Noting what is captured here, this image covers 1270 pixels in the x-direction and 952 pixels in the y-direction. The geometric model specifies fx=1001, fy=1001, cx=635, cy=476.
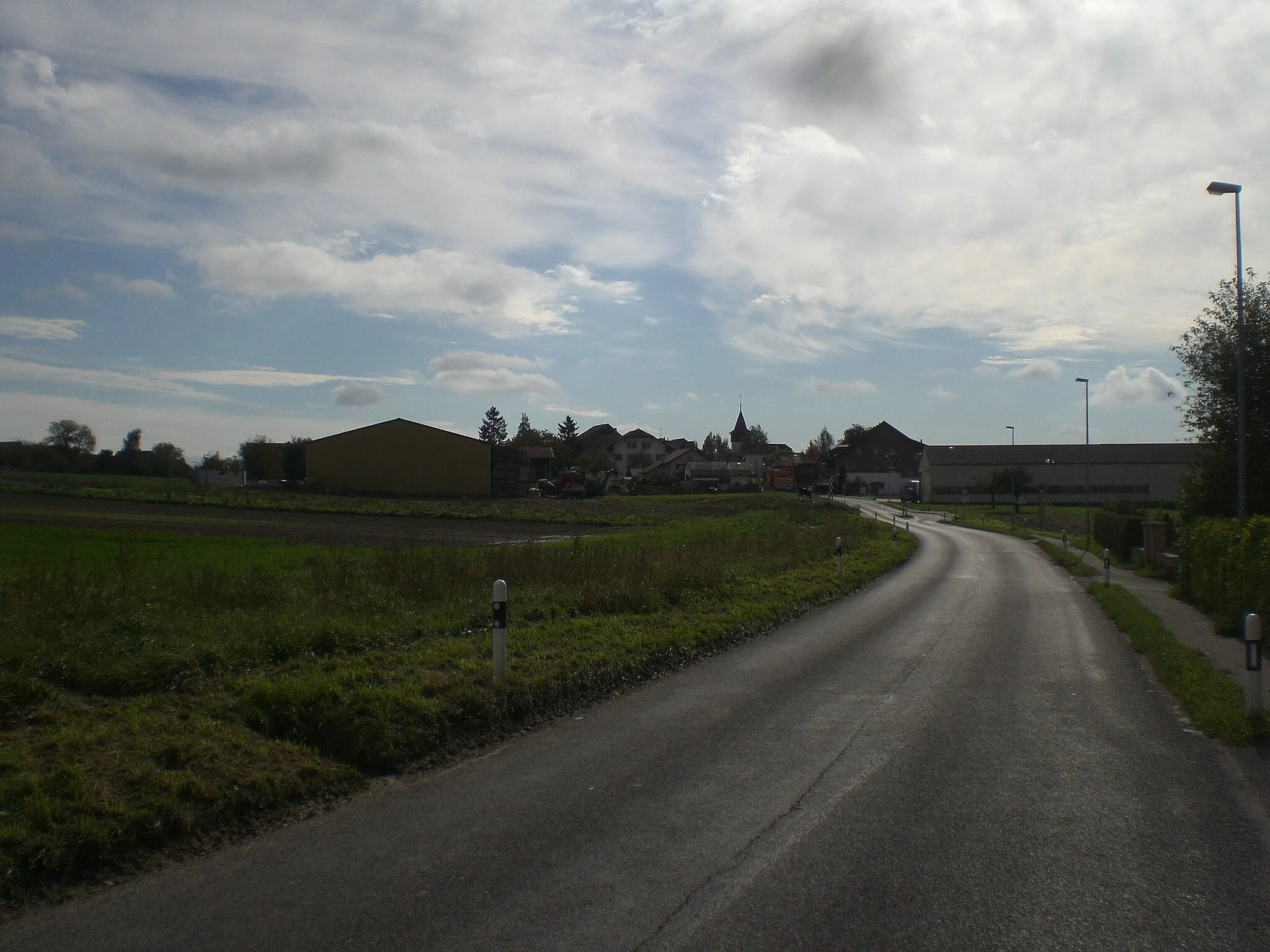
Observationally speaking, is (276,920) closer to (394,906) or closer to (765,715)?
(394,906)

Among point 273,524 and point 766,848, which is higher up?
point 273,524

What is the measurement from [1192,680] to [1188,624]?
620 cm

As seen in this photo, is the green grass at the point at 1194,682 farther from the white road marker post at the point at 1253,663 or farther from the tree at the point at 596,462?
the tree at the point at 596,462

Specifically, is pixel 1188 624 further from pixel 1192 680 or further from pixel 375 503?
Result: pixel 375 503

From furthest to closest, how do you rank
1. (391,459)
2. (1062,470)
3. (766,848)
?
(1062,470)
(391,459)
(766,848)

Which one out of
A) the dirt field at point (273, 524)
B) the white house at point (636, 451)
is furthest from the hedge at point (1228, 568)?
the white house at point (636, 451)

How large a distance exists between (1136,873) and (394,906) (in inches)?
154

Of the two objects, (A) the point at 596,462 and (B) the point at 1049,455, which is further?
(A) the point at 596,462

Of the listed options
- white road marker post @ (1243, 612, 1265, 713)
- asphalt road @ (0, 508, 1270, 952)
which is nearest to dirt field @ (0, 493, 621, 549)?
asphalt road @ (0, 508, 1270, 952)

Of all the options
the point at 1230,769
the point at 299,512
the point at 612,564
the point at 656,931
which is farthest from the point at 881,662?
the point at 299,512

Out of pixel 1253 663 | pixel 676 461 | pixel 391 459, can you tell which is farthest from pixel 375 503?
pixel 676 461

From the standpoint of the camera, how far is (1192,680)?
37.0 ft

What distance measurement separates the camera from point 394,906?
15.9 feet

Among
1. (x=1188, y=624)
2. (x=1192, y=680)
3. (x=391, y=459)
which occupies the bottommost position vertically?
(x=1188, y=624)
